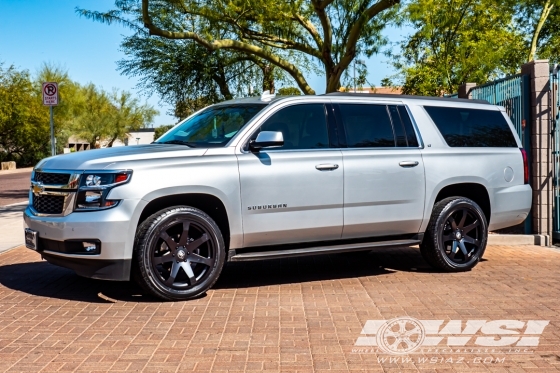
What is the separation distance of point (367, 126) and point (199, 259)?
8.20ft

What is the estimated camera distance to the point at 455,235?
8.66m

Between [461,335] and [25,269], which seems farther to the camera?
[25,269]

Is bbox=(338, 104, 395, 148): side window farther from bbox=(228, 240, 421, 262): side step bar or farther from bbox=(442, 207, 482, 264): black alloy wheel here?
bbox=(442, 207, 482, 264): black alloy wheel

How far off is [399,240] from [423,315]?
195 centimetres

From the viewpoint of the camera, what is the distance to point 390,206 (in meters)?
8.09

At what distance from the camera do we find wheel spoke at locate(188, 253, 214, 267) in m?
7.09

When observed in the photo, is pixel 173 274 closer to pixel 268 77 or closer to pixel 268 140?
pixel 268 140

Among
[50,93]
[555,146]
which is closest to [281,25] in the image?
[50,93]

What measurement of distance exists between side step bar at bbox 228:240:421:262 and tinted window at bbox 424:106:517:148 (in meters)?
1.41

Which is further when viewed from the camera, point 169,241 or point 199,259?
point 199,259

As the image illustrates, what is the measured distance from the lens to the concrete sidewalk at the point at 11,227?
11516 millimetres

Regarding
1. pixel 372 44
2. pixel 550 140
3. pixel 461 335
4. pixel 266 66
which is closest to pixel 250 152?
pixel 461 335

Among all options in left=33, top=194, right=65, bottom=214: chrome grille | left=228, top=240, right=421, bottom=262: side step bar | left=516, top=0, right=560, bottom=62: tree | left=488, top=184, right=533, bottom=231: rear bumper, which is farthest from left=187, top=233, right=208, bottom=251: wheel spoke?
left=516, top=0, right=560, bottom=62: tree

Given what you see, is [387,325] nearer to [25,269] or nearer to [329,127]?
[329,127]
